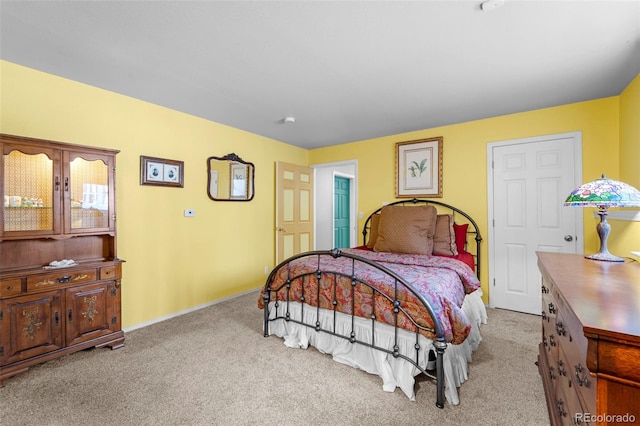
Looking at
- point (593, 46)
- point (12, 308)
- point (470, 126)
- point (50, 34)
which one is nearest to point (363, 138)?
point (470, 126)

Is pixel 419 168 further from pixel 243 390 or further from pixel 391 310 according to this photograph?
pixel 243 390

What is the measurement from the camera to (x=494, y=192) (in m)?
3.54

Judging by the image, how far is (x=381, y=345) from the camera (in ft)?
6.73

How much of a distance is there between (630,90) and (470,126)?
1.41 metres

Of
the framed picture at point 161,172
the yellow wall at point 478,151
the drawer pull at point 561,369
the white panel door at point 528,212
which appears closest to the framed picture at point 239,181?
the framed picture at point 161,172

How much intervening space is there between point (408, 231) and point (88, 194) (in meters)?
3.13

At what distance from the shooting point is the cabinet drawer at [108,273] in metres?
2.45

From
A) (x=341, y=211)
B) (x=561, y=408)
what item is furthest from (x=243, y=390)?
(x=341, y=211)

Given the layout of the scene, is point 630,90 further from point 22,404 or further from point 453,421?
point 22,404

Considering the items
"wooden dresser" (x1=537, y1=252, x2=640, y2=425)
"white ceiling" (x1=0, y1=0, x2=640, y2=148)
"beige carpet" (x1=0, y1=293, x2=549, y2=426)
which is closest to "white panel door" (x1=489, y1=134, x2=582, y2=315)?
"white ceiling" (x1=0, y1=0, x2=640, y2=148)

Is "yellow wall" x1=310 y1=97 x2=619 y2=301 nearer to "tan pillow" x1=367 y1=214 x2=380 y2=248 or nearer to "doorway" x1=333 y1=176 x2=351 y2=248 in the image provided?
"tan pillow" x1=367 y1=214 x2=380 y2=248

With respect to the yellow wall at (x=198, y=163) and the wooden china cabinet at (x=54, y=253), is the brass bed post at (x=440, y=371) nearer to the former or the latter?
the yellow wall at (x=198, y=163)

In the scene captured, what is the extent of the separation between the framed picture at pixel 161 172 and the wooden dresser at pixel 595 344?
347 cm

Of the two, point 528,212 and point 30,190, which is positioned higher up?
point 30,190
